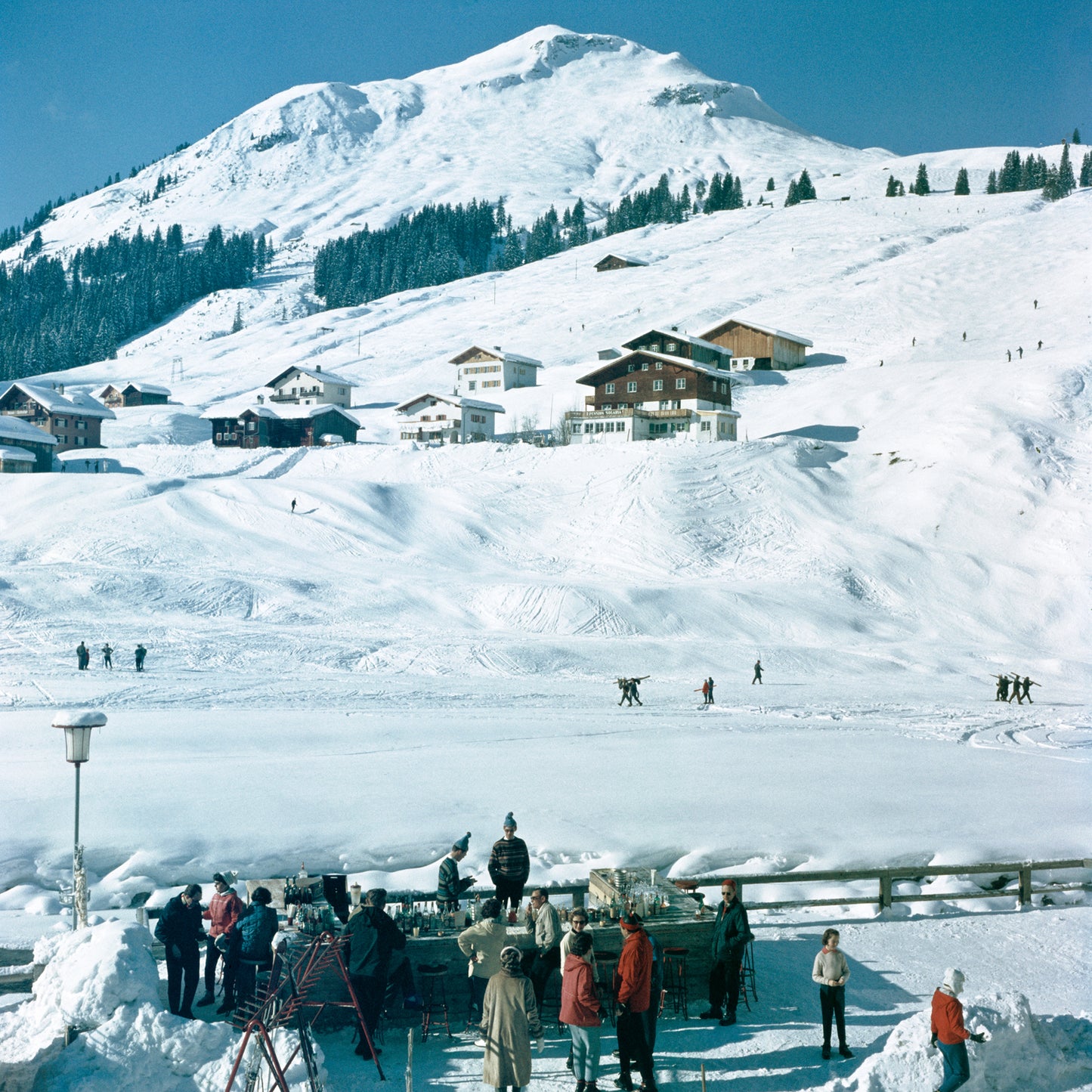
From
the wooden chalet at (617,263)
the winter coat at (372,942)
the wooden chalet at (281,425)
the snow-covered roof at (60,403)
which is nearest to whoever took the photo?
the winter coat at (372,942)

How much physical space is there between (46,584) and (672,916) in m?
36.6

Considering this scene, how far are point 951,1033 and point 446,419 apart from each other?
2738 inches

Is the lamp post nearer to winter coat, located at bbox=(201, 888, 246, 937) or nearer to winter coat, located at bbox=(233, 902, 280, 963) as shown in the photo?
winter coat, located at bbox=(201, 888, 246, 937)

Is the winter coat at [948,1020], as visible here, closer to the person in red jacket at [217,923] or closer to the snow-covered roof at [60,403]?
the person in red jacket at [217,923]

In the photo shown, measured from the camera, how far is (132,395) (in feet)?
315

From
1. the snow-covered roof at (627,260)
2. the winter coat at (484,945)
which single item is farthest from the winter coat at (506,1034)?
the snow-covered roof at (627,260)

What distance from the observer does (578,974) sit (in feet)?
29.1

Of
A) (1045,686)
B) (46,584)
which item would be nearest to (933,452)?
(1045,686)

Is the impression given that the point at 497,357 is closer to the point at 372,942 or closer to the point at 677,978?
the point at 677,978

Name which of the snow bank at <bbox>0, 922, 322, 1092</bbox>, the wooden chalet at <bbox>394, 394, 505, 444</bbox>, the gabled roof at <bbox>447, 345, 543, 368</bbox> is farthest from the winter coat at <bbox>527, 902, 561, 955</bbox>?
the gabled roof at <bbox>447, 345, 543, 368</bbox>

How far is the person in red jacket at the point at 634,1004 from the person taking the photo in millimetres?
8914

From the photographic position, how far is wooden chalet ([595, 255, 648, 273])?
5054 inches

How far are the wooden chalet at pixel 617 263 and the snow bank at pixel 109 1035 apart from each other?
126 m

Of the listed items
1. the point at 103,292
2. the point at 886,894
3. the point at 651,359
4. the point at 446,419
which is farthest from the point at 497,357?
the point at 103,292
